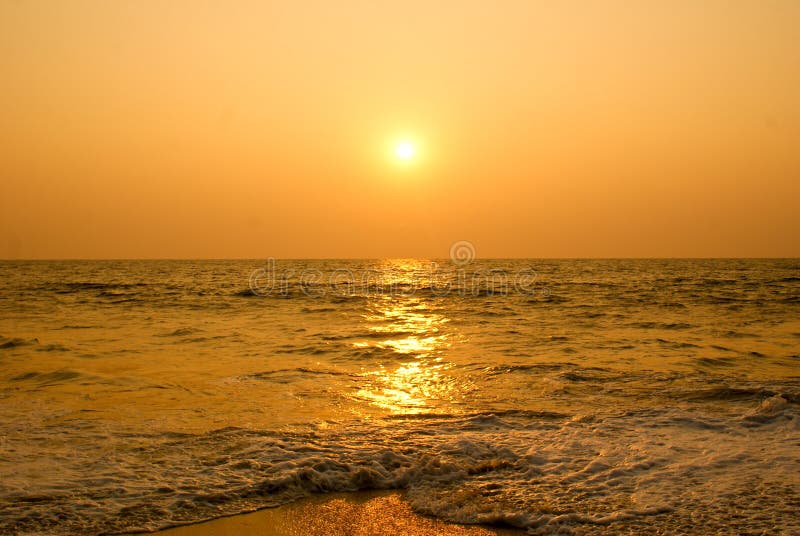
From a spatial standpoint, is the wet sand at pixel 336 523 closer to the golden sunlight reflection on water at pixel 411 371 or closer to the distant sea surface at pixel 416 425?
the distant sea surface at pixel 416 425

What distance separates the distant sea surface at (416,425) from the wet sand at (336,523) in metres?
0.16

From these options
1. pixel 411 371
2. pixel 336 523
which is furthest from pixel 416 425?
pixel 411 371

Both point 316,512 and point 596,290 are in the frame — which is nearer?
point 316,512

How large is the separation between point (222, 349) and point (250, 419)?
6.05 metres

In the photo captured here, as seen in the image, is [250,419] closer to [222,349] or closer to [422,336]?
[222,349]

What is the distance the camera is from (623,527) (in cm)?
458

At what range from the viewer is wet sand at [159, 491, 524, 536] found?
455cm

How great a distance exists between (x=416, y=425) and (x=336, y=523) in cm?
266

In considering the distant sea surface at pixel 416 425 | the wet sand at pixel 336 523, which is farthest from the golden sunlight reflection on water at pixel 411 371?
Result: the wet sand at pixel 336 523

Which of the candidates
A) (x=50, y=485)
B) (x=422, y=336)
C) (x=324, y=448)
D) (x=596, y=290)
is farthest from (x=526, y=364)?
(x=596, y=290)

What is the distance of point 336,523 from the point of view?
4711 millimetres

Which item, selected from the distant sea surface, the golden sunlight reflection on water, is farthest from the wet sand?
the golden sunlight reflection on water

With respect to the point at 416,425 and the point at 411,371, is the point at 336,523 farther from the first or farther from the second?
the point at 411,371

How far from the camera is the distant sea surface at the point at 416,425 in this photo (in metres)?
4.95
